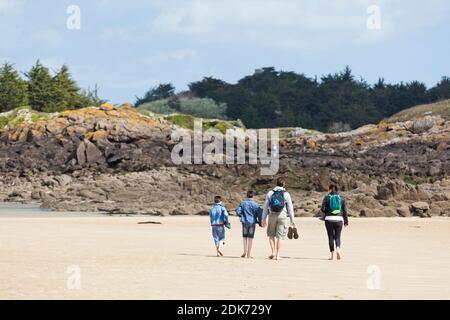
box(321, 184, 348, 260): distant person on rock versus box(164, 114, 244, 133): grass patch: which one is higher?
box(164, 114, 244, 133): grass patch

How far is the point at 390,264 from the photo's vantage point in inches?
685

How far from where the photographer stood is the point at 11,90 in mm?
73875

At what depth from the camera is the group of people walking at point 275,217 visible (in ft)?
57.3

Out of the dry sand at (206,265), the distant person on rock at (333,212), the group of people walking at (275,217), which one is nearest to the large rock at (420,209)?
the dry sand at (206,265)

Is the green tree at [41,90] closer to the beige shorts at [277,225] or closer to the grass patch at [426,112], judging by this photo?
the grass patch at [426,112]

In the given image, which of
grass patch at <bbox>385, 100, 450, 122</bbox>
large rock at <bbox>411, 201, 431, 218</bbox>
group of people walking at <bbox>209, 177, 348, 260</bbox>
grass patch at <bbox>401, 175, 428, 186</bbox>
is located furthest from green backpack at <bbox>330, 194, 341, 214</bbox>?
grass patch at <bbox>385, 100, 450, 122</bbox>

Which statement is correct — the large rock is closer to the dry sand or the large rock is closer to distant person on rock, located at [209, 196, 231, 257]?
the dry sand

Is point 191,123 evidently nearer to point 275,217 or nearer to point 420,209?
point 420,209

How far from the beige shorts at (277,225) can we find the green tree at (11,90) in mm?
57320

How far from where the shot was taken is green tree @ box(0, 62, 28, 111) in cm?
7306

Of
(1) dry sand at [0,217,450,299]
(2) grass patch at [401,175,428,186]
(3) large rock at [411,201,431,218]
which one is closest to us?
(1) dry sand at [0,217,450,299]

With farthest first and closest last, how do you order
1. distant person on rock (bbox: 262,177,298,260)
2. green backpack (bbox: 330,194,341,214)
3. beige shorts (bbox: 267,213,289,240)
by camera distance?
green backpack (bbox: 330,194,341,214)
beige shorts (bbox: 267,213,289,240)
distant person on rock (bbox: 262,177,298,260)

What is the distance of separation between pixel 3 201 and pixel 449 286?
31.7m

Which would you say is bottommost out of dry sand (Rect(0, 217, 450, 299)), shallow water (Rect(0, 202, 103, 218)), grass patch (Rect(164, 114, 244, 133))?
dry sand (Rect(0, 217, 450, 299))
